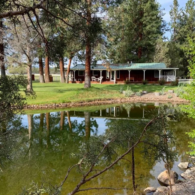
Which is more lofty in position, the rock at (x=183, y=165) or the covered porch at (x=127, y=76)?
the covered porch at (x=127, y=76)

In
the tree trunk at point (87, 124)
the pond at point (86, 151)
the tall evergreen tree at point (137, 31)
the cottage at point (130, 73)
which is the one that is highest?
the tall evergreen tree at point (137, 31)

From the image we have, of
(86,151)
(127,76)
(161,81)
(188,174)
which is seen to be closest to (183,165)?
(188,174)

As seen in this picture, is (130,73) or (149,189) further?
(130,73)

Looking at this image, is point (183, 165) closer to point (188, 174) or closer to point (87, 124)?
point (188, 174)

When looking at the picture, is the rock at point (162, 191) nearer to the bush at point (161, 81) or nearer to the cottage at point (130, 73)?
the cottage at point (130, 73)

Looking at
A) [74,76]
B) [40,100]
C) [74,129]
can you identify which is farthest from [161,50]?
[74,129]

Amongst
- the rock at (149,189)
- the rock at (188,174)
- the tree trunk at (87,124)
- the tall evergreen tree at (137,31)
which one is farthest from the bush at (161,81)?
the rock at (149,189)

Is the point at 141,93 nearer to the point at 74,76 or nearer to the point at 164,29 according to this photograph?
the point at 74,76

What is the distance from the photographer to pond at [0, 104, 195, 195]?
11.5 feet

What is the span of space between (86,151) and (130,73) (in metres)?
29.8

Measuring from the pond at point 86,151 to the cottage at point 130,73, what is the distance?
17658 mm

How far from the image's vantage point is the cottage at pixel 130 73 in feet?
98.5

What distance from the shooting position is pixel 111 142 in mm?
3410

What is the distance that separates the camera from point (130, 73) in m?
32.5
